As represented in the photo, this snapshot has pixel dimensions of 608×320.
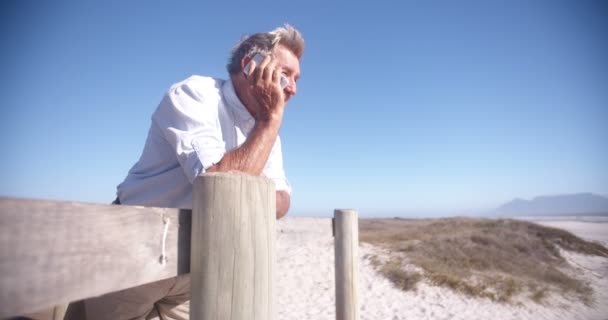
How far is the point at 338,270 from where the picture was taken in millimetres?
2508

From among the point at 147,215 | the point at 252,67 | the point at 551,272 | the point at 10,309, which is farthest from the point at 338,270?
the point at 551,272

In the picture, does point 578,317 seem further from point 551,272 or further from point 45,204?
point 45,204

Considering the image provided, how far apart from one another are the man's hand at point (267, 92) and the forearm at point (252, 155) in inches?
3.2

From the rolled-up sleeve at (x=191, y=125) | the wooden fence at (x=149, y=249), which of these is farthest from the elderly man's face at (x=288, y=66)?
the wooden fence at (x=149, y=249)

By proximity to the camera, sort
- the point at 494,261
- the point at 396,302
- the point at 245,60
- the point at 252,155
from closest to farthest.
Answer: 1. the point at 252,155
2. the point at 245,60
3. the point at 396,302
4. the point at 494,261

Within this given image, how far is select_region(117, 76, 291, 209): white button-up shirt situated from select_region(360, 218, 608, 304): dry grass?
6.67 meters

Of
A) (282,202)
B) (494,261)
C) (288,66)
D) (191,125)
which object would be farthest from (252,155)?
(494,261)

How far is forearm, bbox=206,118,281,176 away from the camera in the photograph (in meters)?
1.38

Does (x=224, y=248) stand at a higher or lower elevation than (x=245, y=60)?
lower

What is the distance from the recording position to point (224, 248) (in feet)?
2.46

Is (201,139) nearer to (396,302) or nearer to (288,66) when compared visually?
(288,66)

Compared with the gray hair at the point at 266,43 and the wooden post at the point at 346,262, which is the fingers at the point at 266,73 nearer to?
the gray hair at the point at 266,43

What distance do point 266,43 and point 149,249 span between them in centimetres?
180

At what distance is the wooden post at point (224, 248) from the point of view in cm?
75
